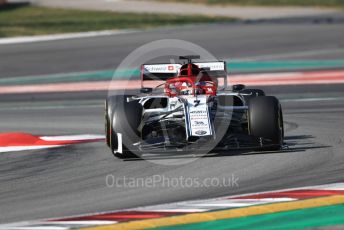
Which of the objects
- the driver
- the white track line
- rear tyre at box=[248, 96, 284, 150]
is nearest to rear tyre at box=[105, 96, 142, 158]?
the driver

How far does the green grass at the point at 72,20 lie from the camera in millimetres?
35438

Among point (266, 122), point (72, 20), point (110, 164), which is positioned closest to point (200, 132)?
point (266, 122)

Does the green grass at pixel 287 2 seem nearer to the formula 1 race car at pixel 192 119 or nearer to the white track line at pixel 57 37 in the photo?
the white track line at pixel 57 37

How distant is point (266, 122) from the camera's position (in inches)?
481

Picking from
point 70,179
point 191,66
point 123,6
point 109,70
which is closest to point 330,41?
point 109,70

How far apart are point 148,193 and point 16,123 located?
289 inches

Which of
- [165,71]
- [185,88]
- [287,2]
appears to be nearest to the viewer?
[185,88]

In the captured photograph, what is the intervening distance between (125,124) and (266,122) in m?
1.71

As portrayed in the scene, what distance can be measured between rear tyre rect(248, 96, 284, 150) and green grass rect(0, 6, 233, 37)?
2279 cm

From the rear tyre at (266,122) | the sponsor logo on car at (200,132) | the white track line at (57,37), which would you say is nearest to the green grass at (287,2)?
the white track line at (57,37)

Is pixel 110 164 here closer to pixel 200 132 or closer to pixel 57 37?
pixel 200 132

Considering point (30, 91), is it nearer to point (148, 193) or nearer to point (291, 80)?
point (291, 80)

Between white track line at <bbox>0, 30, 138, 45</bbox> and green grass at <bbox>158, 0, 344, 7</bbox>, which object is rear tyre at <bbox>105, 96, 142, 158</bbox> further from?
green grass at <bbox>158, 0, 344, 7</bbox>

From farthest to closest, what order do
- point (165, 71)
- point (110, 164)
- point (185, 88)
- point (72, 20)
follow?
point (72, 20) → point (165, 71) → point (185, 88) → point (110, 164)
